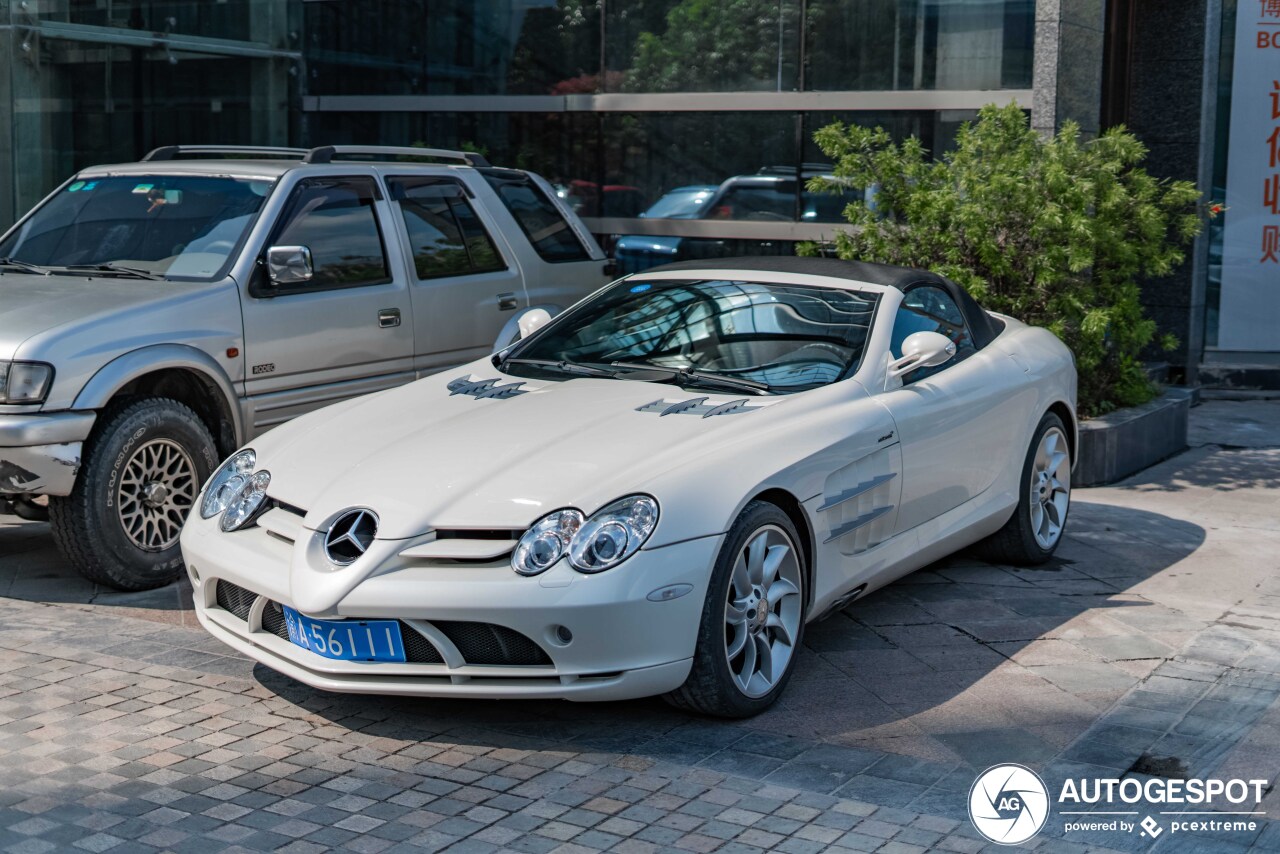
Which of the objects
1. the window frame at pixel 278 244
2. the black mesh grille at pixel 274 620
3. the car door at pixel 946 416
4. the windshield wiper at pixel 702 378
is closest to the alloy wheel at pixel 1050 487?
the car door at pixel 946 416

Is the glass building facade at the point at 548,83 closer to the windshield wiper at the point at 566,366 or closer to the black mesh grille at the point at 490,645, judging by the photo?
the windshield wiper at the point at 566,366

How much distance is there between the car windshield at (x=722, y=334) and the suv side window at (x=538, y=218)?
236 centimetres

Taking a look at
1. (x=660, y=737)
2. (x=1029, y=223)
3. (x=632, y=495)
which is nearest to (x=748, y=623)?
(x=660, y=737)

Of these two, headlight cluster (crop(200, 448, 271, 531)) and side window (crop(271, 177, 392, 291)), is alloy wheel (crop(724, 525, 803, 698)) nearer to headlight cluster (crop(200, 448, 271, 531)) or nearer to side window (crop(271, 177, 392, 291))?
headlight cluster (crop(200, 448, 271, 531))

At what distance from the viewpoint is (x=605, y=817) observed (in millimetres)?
4293

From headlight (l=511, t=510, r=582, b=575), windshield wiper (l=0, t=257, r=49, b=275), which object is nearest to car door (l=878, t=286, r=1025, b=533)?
headlight (l=511, t=510, r=582, b=575)

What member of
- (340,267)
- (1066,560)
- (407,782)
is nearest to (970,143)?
(1066,560)

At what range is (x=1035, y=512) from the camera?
7145 millimetres

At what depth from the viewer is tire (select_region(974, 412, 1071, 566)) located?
7043 mm

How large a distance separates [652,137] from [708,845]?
951 centimetres

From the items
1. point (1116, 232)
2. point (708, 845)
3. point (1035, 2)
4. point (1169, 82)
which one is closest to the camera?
point (708, 845)

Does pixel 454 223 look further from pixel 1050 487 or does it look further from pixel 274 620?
pixel 274 620

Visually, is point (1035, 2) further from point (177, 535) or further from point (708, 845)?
point (708, 845)

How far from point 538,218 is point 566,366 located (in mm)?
3012
